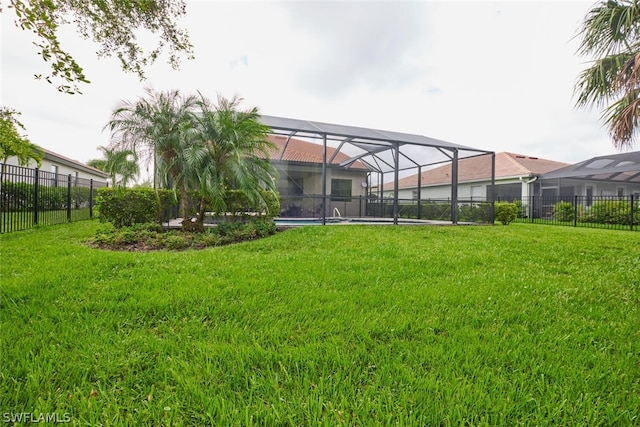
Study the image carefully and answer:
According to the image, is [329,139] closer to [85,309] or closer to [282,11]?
[282,11]

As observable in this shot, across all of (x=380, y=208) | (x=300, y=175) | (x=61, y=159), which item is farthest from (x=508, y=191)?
(x=61, y=159)

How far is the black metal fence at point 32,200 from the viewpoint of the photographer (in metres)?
6.92

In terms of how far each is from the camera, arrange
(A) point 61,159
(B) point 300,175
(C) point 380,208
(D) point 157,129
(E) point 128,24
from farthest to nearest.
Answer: (A) point 61,159
(C) point 380,208
(B) point 300,175
(D) point 157,129
(E) point 128,24

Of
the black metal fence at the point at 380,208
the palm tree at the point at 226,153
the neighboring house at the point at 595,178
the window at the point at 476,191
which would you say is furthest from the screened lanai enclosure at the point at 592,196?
the palm tree at the point at 226,153

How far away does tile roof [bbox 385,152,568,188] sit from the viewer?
39.9ft

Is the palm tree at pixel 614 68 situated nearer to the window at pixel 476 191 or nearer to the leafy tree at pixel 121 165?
the leafy tree at pixel 121 165

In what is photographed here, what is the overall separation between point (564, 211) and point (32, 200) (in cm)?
2128

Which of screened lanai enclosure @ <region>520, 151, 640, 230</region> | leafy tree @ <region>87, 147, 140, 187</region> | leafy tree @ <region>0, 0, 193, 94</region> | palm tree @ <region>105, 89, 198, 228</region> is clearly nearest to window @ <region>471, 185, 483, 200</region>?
screened lanai enclosure @ <region>520, 151, 640, 230</region>

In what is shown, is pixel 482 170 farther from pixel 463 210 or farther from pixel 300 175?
pixel 300 175

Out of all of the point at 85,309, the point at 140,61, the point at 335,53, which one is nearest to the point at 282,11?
the point at 335,53

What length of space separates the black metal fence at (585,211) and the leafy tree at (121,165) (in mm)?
16363

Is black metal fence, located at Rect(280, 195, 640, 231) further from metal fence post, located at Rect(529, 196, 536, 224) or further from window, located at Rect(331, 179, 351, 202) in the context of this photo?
window, located at Rect(331, 179, 351, 202)

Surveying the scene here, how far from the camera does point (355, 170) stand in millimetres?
14094

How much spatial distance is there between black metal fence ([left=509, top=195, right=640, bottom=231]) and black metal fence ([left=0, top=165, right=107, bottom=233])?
63.0 ft
